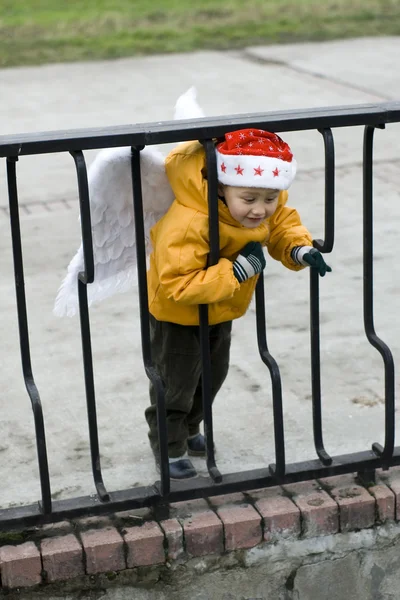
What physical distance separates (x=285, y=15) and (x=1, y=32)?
334 centimetres

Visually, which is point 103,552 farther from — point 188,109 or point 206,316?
point 188,109

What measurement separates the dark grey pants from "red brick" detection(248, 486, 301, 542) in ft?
1.04

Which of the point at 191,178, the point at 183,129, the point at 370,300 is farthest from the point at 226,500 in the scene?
the point at 183,129

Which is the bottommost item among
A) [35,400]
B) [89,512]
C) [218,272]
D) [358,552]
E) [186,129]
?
[358,552]

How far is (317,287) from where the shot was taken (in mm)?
2943

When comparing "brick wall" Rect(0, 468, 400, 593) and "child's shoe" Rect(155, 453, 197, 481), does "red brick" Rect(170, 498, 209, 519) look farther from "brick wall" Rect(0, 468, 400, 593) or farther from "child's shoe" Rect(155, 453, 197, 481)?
"child's shoe" Rect(155, 453, 197, 481)

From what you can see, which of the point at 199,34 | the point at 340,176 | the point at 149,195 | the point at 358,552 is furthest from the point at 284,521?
the point at 199,34

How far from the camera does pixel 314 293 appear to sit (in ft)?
9.59

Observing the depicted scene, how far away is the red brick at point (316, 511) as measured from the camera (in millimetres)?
3004

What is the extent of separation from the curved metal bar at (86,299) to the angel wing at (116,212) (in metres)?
0.16

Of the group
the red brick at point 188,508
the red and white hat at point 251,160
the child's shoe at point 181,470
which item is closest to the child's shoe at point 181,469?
the child's shoe at point 181,470

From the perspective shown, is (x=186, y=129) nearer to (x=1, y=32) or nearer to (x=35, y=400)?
(x=35, y=400)

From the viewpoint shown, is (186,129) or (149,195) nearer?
(186,129)

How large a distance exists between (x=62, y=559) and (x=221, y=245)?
3.06ft
